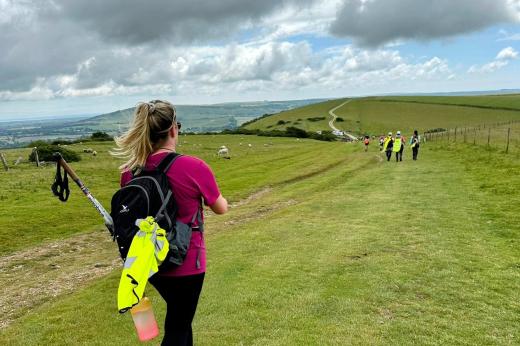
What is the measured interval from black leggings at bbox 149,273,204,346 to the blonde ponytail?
1.39 meters

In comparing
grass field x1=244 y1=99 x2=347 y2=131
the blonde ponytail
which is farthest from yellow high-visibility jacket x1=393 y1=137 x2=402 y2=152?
grass field x1=244 y1=99 x2=347 y2=131

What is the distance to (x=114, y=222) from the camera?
484 centimetres

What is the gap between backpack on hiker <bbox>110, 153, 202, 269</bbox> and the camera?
4.72 meters

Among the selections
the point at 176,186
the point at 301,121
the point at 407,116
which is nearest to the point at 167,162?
the point at 176,186

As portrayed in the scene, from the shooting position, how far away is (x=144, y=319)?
524 cm

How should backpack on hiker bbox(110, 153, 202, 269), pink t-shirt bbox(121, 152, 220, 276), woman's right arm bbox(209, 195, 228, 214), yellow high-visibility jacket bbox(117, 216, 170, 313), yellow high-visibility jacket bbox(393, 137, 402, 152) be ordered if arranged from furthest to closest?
yellow high-visibility jacket bbox(393, 137, 402, 152) → woman's right arm bbox(209, 195, 228, 214) → pink t-shirt bbox(121, 152, 220, 276) → backpack on hiker bbox(110, 153, 202, 269) → yellow high-visibility jacket bbox(117, 216, 170, 313)

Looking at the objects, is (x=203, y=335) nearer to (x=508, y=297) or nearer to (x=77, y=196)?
(x=508, y=297)

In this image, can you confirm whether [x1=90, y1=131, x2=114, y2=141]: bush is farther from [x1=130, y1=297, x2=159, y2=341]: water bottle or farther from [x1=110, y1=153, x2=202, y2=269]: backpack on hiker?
[x1=110, y1=153, x2=202, y2=269]: backpack on hiker

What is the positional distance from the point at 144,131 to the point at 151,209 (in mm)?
917

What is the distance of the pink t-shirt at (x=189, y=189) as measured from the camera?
15.9 feet

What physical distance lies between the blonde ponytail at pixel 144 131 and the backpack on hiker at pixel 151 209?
26cm

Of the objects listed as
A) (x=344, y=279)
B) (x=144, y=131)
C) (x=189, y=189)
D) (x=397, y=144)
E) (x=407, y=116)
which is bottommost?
(x=407, y=116)

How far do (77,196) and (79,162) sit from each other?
81.2ft

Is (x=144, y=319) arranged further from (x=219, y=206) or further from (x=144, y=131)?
(x=144, y=131)
